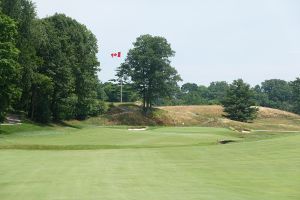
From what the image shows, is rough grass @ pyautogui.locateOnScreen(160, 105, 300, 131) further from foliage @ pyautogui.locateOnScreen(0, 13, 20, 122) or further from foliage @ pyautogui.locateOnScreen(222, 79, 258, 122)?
foliage @ pyautogui.locateOnScreen(0, 13, 20, 122)

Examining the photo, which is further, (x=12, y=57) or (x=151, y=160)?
(x=12, y=57)

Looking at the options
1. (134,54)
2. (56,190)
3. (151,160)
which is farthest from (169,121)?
(56,190)

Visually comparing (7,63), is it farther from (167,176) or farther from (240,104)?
(240,104)

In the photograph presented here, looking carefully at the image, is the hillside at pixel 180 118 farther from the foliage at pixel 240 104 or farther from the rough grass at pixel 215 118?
the foliage at pixel 240 104

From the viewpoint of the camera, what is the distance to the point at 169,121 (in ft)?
326

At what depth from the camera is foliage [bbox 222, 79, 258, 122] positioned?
10775 centimetres

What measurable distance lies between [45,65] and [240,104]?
170 feet

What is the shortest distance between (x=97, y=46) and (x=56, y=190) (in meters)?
75.6

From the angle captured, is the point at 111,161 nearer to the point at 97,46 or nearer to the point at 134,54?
the point at 97,46

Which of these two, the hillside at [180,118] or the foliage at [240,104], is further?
the foliage at [240,104]

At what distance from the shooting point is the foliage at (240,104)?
10775 cm

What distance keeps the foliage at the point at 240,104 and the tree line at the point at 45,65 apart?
95.0 feet

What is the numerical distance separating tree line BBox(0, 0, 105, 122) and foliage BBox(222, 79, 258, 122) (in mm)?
28953

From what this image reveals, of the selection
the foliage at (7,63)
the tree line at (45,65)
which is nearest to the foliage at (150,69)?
Result: the tree line at (45,65)
